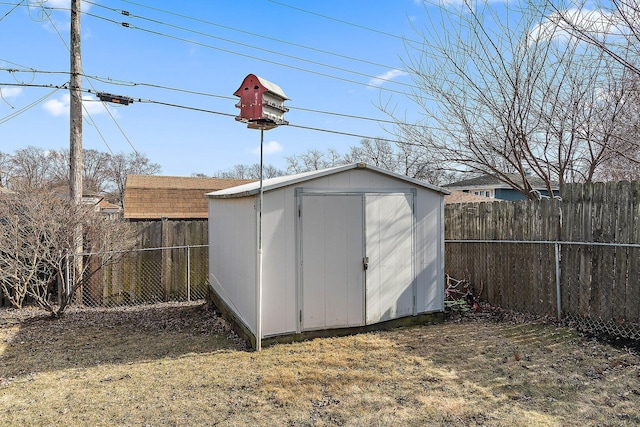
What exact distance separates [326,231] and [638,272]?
3.70m

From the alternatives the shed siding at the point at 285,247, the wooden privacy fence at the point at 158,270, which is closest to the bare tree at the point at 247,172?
the wooden privacy fence at the point at 158,270

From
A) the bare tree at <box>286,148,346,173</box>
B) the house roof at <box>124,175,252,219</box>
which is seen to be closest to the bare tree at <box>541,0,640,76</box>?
the house roof at <box>124,175,252,219</box>

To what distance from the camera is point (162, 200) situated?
14.6 m

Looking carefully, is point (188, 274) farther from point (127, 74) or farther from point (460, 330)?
point (460, 330)

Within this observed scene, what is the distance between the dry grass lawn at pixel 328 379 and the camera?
117 inches

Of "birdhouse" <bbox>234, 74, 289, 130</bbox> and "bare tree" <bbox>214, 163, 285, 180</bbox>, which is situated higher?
"bare tree" <bbox>214, 163, 285, 180</bbox>

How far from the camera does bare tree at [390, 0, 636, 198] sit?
5930 mm

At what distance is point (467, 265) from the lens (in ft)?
22.4

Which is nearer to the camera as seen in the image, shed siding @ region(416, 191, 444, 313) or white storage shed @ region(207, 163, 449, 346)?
white storage shed @ region(207, 163, 449, 346)

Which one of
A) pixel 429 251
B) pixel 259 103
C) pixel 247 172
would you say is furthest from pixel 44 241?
pixel 247 172

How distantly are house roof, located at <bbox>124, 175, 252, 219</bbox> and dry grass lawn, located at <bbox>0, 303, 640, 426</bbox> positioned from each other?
348 inches

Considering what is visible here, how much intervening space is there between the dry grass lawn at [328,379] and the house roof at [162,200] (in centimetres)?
885

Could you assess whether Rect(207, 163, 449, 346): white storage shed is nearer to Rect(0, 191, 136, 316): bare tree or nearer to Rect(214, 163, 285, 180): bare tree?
Rect(0, 191, 136, 316): bare tree

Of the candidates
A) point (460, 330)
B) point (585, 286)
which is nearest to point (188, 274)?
point (460, 330)
